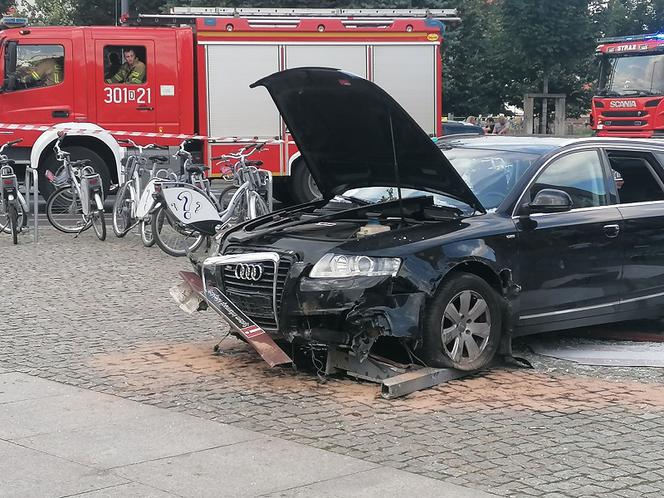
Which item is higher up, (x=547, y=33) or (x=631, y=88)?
(x=547, y=33)

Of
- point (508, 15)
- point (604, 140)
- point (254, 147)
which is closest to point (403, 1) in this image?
point (508, 15)

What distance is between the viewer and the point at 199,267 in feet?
24.9

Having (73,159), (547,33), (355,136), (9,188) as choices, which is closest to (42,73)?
(73,159)

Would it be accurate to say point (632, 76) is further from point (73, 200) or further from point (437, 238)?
point (437, 238)

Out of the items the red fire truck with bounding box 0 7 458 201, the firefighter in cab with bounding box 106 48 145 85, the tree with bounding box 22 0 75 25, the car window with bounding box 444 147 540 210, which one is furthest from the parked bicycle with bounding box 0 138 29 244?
the tree with bounding box 22 0 75 25

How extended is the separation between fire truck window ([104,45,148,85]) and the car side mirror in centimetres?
1136

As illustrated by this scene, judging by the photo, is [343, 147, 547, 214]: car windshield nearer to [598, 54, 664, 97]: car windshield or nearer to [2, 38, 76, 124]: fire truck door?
[2, 38, 76, 124]: fire truck door

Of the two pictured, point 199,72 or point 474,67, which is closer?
point 199,72

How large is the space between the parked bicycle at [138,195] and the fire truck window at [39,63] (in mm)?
2866

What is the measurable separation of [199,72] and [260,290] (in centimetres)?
1128

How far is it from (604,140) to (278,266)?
3007 mm

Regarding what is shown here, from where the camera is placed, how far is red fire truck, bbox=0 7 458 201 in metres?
17.0

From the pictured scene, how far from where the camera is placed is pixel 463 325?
22.1 feet

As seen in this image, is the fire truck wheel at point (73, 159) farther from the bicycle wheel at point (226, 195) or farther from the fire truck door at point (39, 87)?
the bicycle wheel at point (226, 195)
